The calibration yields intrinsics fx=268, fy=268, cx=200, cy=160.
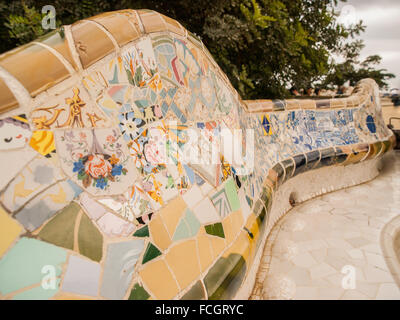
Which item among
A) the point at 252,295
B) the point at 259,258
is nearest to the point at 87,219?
the point at 252,295

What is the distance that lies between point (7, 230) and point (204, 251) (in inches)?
33.7

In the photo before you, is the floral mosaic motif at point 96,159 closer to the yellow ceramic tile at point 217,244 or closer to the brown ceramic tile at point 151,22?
the yellow ceramic tile at point 217,244

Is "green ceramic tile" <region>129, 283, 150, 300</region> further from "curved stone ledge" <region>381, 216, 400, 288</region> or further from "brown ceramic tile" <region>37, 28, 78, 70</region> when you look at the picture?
"curved stone ledge" <region>381, 216, 400, 288</region>

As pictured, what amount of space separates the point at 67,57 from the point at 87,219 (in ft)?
2.20

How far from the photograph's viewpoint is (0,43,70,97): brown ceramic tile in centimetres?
98

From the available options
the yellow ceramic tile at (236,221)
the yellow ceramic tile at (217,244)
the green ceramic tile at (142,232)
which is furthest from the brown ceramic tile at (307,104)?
the green ceramic tile at (142,232)

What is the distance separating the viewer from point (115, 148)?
1.18 metres

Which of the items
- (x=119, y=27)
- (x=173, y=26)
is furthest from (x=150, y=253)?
(x=173, y=26)

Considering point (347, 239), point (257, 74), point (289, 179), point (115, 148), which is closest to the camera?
point (115, 148)

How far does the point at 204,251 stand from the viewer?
1376 mm

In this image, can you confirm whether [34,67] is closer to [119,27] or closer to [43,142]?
[43,142]

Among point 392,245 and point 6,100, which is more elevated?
point 6,100

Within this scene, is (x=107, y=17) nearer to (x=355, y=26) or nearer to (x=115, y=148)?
(x=115, y=148)

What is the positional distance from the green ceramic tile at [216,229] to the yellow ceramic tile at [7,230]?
0.86m
